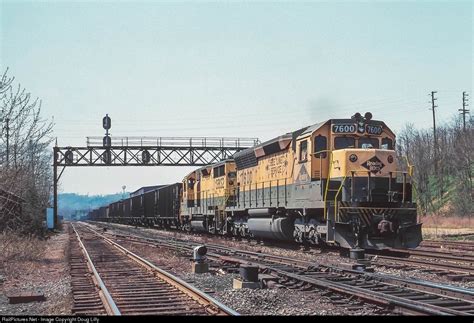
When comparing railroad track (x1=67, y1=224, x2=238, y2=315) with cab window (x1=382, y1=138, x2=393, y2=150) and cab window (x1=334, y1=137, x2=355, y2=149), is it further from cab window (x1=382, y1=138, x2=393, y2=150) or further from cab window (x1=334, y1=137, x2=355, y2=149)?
cab window (x1=382, y1=138, x2=393, y2=150)

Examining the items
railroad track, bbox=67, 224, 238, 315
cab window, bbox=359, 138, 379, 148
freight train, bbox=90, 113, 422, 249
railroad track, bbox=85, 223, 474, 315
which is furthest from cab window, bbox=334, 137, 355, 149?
railroad track, bbox=67, 224, 238, 315

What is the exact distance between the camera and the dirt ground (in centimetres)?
955

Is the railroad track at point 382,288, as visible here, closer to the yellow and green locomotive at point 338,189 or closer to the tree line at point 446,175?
the yellow and green locomotive at point 338,189

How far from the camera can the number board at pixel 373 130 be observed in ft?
58.0

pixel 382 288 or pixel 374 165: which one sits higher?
pixel 374 165

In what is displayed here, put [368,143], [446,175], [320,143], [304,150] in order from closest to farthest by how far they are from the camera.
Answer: [368,143] < [320,143] < [304,150] < [446,175]

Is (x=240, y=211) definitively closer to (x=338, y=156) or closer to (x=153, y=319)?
(x=338, y=156)

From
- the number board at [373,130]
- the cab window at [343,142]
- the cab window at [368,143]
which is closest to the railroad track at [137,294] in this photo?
the cab window at [343,142]

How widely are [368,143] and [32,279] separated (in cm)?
1020

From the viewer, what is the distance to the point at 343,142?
17766mm

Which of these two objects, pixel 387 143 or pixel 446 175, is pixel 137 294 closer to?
pixel 387 143

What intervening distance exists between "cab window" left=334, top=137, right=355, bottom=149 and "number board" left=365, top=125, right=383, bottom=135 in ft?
1.73

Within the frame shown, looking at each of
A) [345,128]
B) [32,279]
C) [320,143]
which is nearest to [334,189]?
[320,143]

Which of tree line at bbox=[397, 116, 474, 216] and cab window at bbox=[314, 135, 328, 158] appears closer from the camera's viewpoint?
cab window at bbox=[314, 135, 328, 158]
